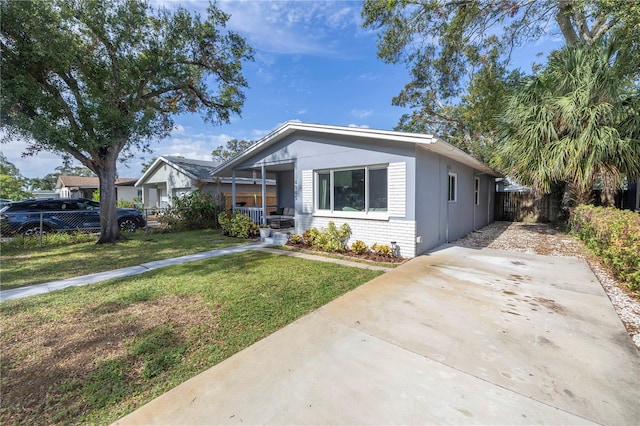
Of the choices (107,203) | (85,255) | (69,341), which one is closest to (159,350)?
(69,341)

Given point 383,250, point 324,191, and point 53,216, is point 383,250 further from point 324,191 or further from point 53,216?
point 53,216

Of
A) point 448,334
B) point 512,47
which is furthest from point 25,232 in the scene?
point 512,47

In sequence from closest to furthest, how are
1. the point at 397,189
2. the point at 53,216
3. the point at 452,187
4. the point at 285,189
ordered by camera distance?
1. the point at 397,189
2. the point at 452,187
3. the point at 53,216
4. the point at 285,189

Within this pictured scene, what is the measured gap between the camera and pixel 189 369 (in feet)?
8.42

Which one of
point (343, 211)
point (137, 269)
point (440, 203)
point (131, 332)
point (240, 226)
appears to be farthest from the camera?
point (240, 226)

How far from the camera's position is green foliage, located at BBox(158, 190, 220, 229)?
1286cm

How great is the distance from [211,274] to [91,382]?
3.21m

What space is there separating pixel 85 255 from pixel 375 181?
8.44 m

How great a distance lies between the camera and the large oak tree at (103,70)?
271 inches

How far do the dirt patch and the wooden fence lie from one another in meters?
16.7

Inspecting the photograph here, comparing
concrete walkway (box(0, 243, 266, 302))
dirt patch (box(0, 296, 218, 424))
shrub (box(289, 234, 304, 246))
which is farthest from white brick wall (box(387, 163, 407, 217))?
dirt patch (box(0, 296, 218, 424))

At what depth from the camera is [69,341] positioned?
308cm

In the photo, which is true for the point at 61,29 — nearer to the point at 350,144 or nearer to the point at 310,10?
the point at 310,10

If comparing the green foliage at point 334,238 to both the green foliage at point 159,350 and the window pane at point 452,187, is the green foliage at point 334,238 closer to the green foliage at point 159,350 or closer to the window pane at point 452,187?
the window pane at point 452,187
